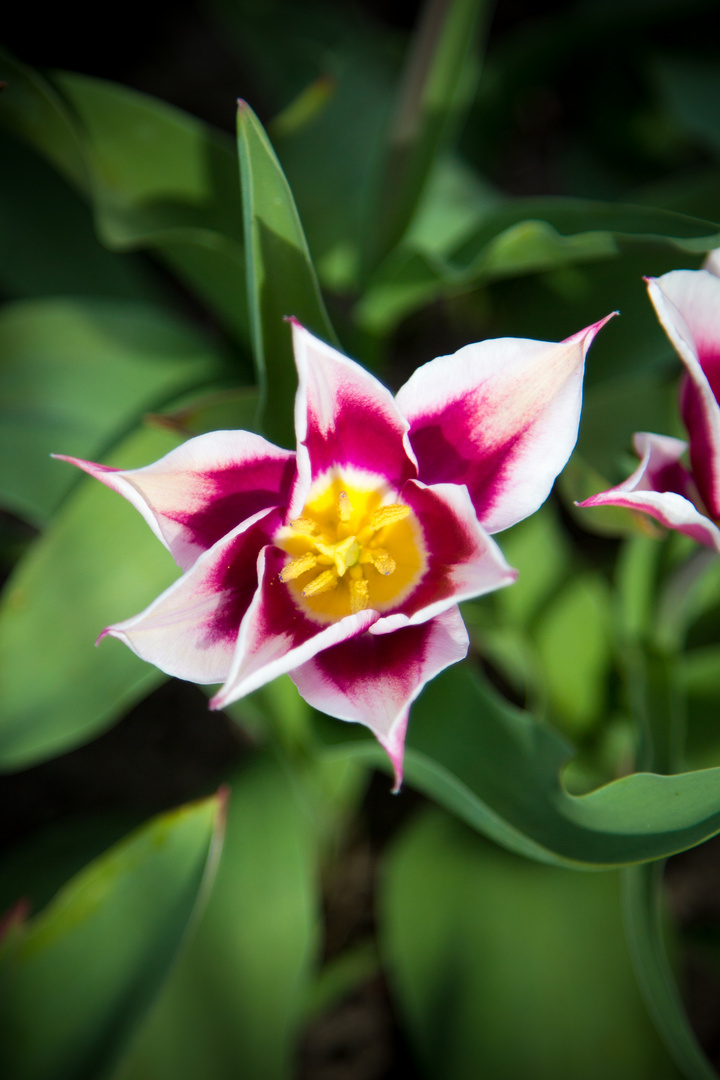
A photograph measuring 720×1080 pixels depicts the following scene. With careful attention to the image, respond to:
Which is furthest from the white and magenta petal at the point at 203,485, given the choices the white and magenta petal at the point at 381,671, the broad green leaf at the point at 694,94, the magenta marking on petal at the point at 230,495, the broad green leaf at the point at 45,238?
the broad green leaf at the point at 694,94

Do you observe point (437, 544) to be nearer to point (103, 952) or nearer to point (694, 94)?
point (103, 952)

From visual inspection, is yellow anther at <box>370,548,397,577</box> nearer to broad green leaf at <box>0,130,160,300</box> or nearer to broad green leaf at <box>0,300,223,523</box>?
broad green leaf at <box>0,300,223,523</box>

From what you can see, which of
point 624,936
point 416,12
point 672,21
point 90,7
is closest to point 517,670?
point 624,936

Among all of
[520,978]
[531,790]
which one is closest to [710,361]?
[531,790]

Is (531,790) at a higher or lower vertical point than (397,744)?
lower

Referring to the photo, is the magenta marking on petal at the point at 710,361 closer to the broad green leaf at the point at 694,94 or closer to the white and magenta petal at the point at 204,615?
the white and magenta petal at the point at 204,615

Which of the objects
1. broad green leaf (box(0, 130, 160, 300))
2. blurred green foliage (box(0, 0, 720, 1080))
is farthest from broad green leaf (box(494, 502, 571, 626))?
broad green leaf (box(0, 130, 160, 300))
